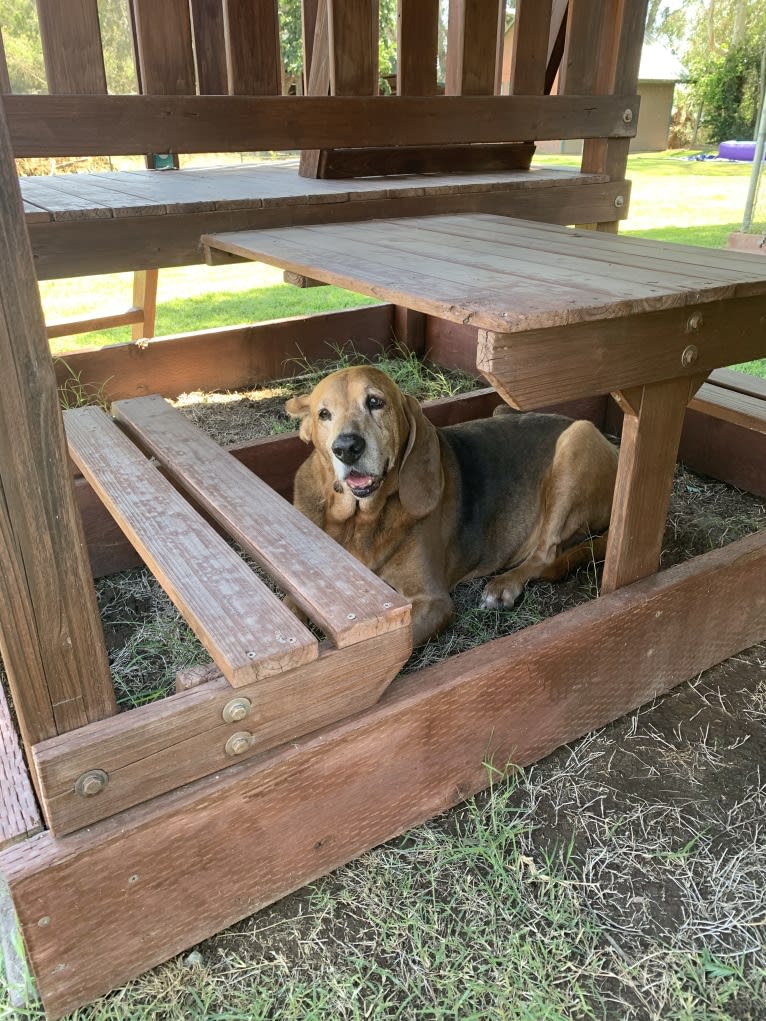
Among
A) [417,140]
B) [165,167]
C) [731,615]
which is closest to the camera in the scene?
[731,615]

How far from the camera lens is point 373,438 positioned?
2.76 metres

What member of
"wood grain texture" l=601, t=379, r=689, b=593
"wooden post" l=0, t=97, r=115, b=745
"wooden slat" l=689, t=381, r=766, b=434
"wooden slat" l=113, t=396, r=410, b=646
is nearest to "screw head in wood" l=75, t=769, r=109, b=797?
"wooden post" l=0, t=97, r=115, b=745

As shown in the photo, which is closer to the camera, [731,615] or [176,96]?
[731,615]

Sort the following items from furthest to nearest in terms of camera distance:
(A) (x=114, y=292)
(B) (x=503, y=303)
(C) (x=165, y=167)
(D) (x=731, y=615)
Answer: (A) (x=114, y=292)
(C) (x=165, y=167)
(D) (x=731, y=615)
(B) (x=503, y=303)

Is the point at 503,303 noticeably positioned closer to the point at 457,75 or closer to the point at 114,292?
the point at 457,75

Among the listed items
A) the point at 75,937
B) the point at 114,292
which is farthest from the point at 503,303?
the point at 114,292

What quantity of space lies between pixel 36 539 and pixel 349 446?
4.34 ft

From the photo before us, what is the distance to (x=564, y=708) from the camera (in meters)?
2.51

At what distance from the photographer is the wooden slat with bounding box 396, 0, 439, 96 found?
12.2ft

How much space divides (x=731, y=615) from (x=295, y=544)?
1643 millimetres

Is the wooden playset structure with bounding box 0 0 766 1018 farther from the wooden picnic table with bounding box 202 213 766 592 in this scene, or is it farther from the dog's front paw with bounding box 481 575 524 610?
the dog's front paw with bounding box 481 575 524 610

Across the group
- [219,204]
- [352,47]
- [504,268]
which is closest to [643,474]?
[504,268]

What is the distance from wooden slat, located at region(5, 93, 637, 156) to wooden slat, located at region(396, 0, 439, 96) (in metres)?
0.15

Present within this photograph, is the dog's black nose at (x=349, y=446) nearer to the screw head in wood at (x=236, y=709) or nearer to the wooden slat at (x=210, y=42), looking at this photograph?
the screw head in wood at (x=236, y=709)
